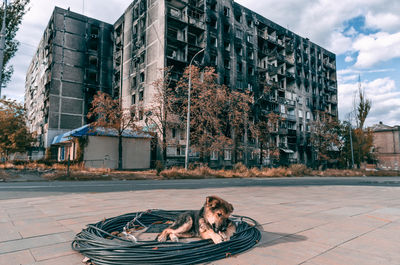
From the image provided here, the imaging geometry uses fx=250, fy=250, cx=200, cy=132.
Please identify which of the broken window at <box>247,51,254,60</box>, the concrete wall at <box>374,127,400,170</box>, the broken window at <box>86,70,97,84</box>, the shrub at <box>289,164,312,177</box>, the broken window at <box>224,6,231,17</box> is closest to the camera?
the shrub at <box>289,164,312,177</box>

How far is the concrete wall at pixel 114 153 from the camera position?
89.0ft

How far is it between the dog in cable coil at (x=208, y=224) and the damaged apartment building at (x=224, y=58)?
24570 mm

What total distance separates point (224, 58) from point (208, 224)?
39224 mm

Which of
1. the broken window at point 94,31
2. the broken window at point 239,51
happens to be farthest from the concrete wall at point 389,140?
the broken window at point 94,31

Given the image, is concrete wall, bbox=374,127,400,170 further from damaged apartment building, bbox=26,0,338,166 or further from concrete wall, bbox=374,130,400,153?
damaged apartment building, bbox=26,0,338,166

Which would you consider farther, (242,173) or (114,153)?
(114,153)

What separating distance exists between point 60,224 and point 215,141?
71.6 ft

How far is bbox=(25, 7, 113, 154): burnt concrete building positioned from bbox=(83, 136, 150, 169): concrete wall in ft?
47.6

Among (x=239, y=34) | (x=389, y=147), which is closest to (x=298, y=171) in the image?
(x=239, y=34)

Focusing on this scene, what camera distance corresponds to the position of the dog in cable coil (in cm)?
308

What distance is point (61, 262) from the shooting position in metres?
2.75

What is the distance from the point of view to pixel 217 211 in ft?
10.1

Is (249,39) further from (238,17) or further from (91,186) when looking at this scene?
(91,186)

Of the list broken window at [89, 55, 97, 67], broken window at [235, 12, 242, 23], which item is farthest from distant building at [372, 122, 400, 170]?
broken window at [89, 55, 97, 67]
